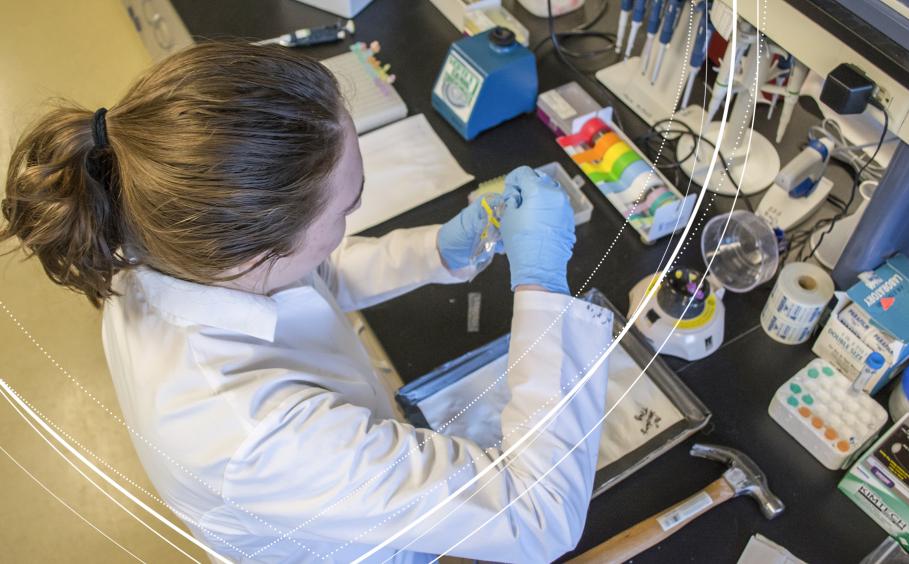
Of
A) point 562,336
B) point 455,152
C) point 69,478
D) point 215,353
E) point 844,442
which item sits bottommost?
point 69,478

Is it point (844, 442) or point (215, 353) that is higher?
point (215, 353)

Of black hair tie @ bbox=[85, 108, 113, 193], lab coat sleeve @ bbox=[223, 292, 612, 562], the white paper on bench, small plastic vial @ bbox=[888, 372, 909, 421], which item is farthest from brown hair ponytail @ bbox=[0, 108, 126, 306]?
small plastic vial @ bbox=[888, 372, 909, 421]

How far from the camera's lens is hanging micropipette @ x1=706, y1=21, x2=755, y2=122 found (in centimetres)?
118

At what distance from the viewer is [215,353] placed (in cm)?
83

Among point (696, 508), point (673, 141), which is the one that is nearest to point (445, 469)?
point (696, 508)

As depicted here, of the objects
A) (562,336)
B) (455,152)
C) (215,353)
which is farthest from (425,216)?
(215,353)

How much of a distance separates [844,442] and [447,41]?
1.20 meters

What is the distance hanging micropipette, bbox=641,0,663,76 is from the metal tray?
60cm

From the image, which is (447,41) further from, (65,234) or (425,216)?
(65,234)

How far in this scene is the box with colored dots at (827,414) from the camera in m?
1.02

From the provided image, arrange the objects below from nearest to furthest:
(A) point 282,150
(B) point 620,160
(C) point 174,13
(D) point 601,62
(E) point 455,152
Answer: (A) point 282,150 → (B) point 620,160 → (E) point 455,152 → (D) point 601,62 → (C) point 174,13
